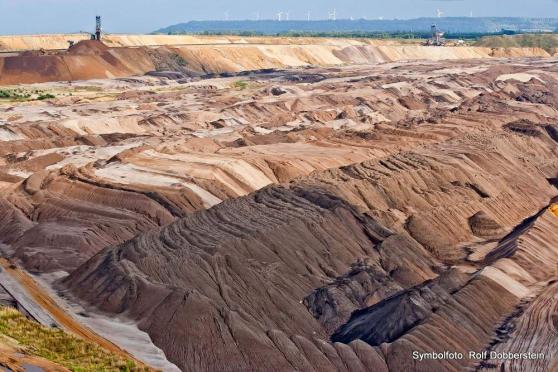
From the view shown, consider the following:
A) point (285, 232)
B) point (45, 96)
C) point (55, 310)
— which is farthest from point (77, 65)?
point (55, 310)

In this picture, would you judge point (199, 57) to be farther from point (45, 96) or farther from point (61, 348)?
point (61, 348)

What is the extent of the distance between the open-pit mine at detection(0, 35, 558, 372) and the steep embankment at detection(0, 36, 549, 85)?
24564 mm

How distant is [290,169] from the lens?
47.1 metres

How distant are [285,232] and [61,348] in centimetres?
1422

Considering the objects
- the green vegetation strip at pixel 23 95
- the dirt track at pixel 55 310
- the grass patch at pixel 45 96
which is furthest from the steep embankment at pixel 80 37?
the dirt track at pixel 55 310

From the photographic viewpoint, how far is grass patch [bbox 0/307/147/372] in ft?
64.4

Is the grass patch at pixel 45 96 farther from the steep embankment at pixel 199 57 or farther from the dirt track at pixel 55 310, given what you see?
the dirt track at pixel 55 310

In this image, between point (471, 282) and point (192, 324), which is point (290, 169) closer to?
point (471, 282)

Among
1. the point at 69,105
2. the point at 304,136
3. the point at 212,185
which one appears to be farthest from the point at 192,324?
the point at 69,105

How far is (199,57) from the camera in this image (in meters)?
121

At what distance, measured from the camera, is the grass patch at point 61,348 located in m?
19.6

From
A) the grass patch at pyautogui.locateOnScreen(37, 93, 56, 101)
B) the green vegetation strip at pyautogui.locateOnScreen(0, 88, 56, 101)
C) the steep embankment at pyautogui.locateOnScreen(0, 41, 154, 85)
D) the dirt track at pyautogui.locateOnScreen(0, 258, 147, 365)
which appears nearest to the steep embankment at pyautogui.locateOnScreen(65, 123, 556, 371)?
the dirt track at pyautogui.locateOnScreen(0, 258, 147, 365)

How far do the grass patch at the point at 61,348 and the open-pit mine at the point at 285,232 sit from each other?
27.9 inches

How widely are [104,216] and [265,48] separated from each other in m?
94.7
